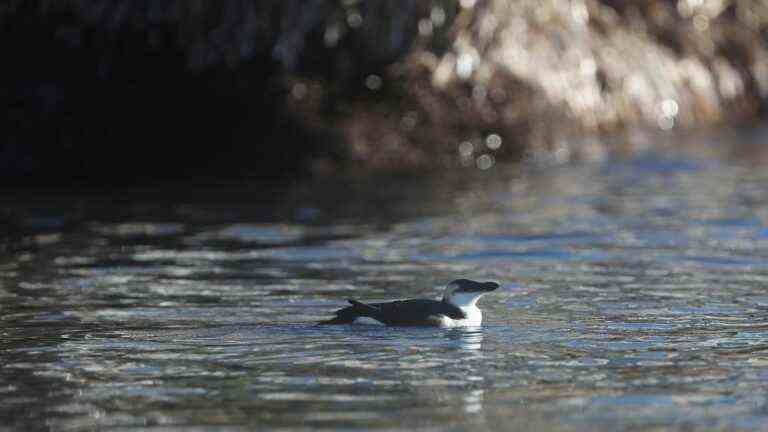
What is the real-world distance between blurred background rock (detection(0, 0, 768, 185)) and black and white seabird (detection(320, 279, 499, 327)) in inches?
432

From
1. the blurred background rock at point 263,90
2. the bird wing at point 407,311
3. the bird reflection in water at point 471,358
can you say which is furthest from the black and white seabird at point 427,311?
the blurred background rock at point 263,90

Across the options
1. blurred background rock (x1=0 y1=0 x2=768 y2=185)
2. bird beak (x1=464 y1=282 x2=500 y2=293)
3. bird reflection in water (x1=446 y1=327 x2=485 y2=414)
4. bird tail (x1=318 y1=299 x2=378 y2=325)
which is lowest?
bird reflection in water (x1=446 y1=327 x2=485 y2=414)

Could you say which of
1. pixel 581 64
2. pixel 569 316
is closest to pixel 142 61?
pixel 581 64

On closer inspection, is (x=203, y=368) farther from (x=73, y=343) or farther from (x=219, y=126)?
(x=219, y=126)

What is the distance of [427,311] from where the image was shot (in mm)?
12719

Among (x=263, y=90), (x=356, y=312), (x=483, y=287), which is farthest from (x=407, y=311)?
(x=263, y=90)

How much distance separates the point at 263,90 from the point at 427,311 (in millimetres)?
12692

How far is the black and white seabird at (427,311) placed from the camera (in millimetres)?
12625

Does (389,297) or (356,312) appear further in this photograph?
(389,297)

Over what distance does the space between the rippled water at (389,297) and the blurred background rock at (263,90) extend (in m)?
1.63

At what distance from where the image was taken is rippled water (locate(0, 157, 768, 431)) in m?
10.2

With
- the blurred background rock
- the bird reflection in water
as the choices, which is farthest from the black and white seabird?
the blurred background rock

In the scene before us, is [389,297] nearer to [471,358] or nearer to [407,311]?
[407,311]

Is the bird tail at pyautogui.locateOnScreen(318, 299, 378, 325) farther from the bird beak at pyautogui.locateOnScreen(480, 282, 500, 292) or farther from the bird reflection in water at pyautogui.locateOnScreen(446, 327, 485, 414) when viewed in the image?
the bird beak at pyautogui.locateOnScreen(480, 282, 500, 292)
